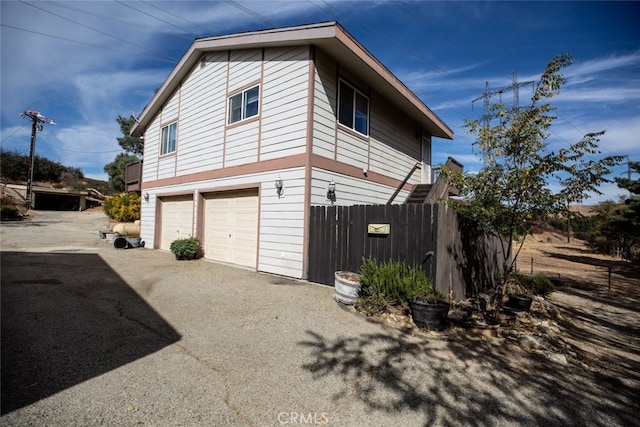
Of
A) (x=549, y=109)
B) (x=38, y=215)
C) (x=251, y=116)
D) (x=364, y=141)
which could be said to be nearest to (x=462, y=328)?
(x=549, y=109)

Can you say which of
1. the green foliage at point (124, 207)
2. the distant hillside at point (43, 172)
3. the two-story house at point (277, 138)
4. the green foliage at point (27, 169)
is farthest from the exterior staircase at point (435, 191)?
the green foliage at point (27, 169)

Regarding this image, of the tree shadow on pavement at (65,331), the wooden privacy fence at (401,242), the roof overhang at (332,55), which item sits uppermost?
the roof overhang at (332,55)

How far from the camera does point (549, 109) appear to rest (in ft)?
16.1

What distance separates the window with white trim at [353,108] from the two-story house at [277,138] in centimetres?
3

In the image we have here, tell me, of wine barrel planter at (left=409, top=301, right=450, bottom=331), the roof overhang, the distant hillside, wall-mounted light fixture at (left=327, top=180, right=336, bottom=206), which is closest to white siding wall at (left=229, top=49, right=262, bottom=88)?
the roof overhang

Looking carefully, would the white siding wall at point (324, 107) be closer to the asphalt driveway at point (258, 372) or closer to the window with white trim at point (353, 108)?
Result: the window with white trim at point (353, 108)

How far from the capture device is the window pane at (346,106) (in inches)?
343

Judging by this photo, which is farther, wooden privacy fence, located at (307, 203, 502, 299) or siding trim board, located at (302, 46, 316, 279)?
siding trim board, located at (302, 46, 316, 279)

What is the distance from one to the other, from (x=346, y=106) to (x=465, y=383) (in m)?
7.75

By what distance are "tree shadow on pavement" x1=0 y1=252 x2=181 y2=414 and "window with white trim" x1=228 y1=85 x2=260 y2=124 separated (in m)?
5.78

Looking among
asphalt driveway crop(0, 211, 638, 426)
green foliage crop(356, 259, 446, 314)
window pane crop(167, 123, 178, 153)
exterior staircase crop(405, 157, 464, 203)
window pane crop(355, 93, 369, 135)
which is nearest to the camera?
asphalt driveway crop(0, 211, 638, 426)

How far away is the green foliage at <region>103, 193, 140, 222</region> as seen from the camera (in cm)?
1673

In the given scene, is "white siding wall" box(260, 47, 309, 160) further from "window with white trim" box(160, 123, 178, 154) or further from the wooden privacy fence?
"window with white trim" box(160, 123, 178, 154)

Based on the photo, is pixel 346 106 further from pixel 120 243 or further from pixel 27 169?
pixel 27 169
